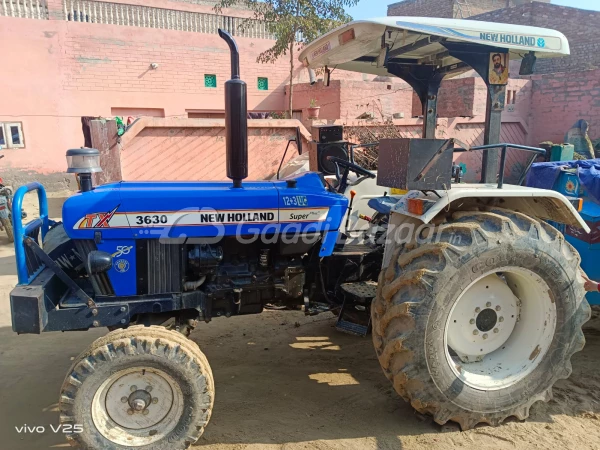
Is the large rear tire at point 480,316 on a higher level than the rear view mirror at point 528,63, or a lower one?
lower

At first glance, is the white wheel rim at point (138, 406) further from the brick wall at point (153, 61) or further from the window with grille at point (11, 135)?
the brick wall at point (153, 61)

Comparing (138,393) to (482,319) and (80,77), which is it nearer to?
(482,319)

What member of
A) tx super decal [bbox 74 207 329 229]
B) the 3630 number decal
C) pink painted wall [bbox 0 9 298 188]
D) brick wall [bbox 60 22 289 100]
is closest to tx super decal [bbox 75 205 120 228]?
tx super decal [bbox 74 207 329 229]

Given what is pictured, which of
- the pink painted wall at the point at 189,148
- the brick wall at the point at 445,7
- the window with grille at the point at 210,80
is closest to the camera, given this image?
the pink painted wall at the point at 189,148

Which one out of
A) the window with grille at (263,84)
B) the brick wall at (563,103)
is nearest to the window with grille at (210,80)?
the window with grille at (263,84)

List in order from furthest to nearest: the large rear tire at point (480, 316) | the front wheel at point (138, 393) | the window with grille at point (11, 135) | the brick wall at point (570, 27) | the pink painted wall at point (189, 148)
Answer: the brick wall at point (570, 27) → the window with grille at point (11, 135) → the pink painted wall at point (189, 148) → the large rear tire at point (480, 316) → the front wheel at point (138, 393)

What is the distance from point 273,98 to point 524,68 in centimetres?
1123

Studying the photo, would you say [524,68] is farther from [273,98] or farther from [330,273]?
[273,98]

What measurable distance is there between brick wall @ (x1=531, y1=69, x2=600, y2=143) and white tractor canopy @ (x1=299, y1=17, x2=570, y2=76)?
975cm

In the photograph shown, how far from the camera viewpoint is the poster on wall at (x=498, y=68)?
3.02 meters

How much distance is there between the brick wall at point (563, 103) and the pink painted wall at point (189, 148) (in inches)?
269

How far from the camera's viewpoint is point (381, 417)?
9.52ft

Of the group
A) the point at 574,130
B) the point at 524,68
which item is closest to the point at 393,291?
the point at 524,68

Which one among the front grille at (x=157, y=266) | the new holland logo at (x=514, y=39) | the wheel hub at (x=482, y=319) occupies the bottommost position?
the wheel hub at (x=482, y=319)
